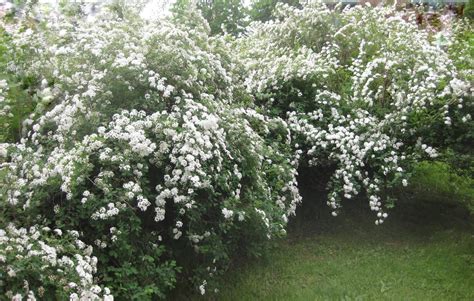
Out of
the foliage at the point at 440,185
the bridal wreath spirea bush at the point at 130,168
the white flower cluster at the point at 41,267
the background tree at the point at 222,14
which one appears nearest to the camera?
the white flower cluster at the point at 41,267

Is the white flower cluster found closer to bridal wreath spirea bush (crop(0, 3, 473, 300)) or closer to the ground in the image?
bridal wreath spirea bush (crop(0, 3, 473, 300))

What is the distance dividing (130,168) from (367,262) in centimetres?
282

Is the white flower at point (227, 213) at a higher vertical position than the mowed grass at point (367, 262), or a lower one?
higher

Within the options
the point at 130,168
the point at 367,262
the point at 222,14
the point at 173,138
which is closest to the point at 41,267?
the point at 130,168

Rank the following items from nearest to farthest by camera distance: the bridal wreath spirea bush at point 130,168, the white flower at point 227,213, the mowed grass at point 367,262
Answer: the bridal wreath spirea bush at point 130,168
the white flower at point 227,213
the mowed grass at point 367,262

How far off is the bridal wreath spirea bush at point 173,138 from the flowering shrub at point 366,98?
0.9 inches

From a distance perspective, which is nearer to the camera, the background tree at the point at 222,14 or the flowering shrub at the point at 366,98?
the flowering shrub at the point at 366,98

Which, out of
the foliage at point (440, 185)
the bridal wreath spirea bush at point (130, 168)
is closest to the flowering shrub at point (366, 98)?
the foliage at point (440, 185)

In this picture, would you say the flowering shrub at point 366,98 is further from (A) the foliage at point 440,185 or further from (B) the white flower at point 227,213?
(B) the white flower at point 227,213

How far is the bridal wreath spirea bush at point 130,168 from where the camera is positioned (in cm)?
352

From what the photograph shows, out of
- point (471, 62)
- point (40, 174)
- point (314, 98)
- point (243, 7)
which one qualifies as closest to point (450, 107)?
point (471, 62)

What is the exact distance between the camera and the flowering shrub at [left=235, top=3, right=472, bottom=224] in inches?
225

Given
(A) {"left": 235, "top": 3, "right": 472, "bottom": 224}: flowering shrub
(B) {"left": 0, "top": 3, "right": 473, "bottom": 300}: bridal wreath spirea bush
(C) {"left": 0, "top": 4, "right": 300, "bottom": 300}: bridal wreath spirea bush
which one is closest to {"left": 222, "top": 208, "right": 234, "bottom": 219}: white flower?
(C) {"left": 0, "top": 4, "right": 300, "bottom": 300}: bridal wreath spirea bush

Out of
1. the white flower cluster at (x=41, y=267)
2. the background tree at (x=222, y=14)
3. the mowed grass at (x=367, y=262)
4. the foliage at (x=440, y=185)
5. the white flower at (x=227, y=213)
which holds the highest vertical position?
the white flower cluster at (x=41, y=267)
